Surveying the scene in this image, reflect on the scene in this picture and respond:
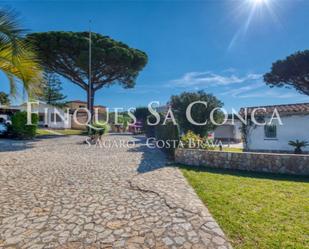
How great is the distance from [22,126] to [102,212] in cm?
1611

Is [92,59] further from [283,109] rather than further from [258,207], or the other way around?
[258,207]

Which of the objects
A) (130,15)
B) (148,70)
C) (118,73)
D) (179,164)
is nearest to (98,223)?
(179,164)

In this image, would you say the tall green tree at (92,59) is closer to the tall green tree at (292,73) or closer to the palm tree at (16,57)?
the palm tree at (16,57)

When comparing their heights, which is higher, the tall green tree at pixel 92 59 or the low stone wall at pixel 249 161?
the tall green tree at pixel 92 59

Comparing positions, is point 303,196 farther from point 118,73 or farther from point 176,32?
point 118,73

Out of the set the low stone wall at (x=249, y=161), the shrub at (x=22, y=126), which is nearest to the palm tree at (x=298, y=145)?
the low stone wall at (x=249, y=161)

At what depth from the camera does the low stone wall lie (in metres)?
7.79

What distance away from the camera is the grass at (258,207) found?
3.31 m

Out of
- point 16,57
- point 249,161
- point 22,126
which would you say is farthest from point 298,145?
point 22,126

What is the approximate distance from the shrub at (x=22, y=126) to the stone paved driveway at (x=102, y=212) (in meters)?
11.0

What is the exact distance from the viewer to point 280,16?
9.88 metres

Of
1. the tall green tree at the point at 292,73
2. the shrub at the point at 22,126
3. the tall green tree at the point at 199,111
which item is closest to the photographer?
the tall green tree at the point at 199,111

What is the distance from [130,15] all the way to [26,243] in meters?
11.0

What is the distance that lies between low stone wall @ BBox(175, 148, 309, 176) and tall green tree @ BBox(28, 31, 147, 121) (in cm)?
1550
